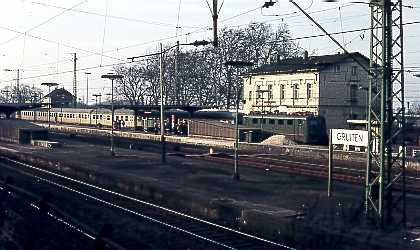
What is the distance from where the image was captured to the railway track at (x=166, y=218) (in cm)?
1411

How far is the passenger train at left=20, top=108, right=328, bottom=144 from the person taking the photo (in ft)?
162

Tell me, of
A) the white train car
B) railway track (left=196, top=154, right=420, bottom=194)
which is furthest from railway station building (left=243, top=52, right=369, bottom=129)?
railway track (left=196, top=154, right=420, bottom=194)

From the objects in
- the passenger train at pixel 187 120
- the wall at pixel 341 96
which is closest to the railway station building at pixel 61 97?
the passenger train at pixel 187 120

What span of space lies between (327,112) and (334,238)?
152ft

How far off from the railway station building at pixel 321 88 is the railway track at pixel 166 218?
35948mm

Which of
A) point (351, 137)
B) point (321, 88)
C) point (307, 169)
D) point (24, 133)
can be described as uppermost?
point (321, 88)

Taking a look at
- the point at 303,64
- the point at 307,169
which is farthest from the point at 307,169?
the point at 303,64

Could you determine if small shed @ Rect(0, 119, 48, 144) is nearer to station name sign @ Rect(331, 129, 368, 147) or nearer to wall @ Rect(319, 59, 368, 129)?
wall @ Rect(319, 59, 368, 129)

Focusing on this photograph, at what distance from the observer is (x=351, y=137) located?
1909cm

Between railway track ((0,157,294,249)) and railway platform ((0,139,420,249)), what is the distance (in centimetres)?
110

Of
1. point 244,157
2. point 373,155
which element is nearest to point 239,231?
point 373,155

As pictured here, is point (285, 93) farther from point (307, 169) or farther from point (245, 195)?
point (245, 195)

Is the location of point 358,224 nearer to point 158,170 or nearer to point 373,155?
point 373,155

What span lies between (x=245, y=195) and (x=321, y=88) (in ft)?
128
